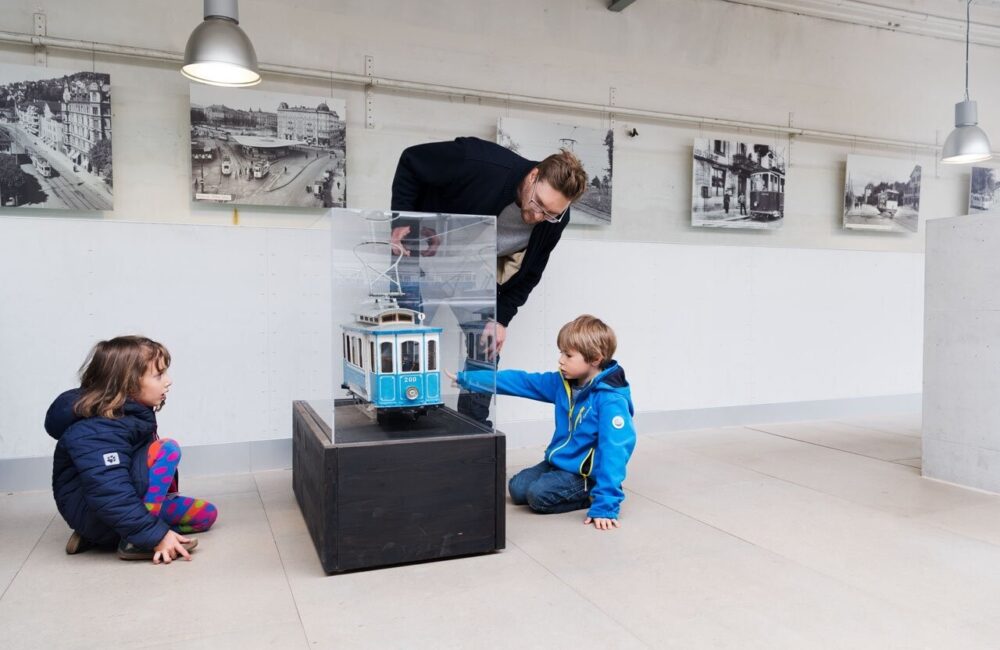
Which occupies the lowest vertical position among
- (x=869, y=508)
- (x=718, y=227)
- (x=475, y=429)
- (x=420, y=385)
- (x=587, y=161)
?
(x=869, y=508)

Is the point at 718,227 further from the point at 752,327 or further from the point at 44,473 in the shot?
the point at 44,473

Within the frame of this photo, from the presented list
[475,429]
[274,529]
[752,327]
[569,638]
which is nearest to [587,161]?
[752,327]

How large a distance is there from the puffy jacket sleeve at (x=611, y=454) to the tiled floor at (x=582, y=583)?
0.12 metres

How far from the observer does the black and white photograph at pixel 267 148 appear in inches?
152

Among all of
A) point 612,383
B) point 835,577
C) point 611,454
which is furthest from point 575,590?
point 612,383

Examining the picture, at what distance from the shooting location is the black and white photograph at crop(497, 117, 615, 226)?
15.0 feet

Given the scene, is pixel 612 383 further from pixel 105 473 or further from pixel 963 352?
pixel 963 352

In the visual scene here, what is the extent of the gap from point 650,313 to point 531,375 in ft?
6.01

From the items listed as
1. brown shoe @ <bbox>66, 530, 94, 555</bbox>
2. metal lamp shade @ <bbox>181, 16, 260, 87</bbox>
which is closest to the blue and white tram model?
brown shoe @ <bbox>66, 530, 94, 555</bbox>

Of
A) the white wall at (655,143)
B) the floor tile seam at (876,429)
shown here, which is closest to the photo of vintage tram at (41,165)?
the white wall at (655,143)

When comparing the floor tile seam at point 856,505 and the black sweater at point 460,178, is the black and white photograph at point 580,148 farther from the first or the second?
the floor tile seam at point 856,505

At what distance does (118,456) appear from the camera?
7.82ft

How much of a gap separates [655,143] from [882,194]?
2.25 m

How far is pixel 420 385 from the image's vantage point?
8.01 feet
